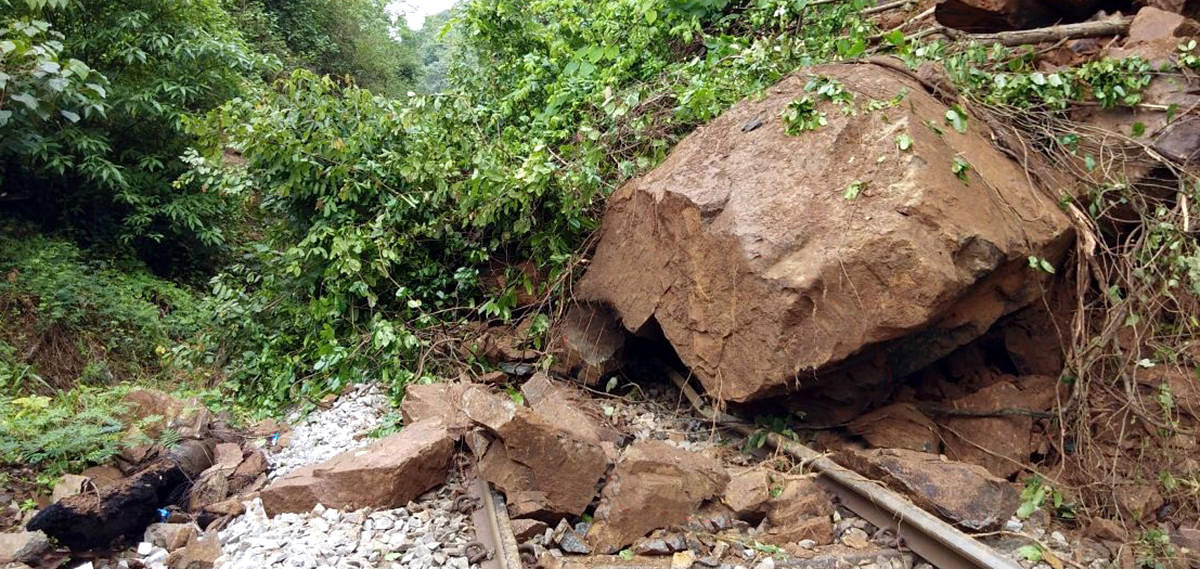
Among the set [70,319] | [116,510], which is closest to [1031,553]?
[116,510]

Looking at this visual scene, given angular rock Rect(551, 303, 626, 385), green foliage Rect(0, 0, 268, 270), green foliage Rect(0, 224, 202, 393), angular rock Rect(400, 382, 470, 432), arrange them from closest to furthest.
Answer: angular rock Rect(400, 382, 470, 432), angular rock Rect(551, 303, 626, 385), green foliage Rect(0, 224, 202, 393), green foliage Rect(0, 0, 268, 270)

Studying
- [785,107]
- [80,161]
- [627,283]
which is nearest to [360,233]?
[627,283]

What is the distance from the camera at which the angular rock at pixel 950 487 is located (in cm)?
377

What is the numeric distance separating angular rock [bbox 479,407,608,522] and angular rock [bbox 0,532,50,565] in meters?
2.36

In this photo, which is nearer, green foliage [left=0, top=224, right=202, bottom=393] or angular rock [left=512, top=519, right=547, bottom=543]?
angular rock [left=512, top=519, right=547, bottom=543]

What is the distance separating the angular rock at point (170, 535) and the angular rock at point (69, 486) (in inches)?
23.2

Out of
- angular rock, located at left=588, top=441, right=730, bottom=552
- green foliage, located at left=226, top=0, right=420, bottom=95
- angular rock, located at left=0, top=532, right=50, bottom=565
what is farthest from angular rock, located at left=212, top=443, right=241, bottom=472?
green foliage, located at left=226, top=0, right=420, bottom=95

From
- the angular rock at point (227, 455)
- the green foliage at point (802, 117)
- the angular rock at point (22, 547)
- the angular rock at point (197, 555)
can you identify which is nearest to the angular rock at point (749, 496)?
the green foliage at point (802, 117)

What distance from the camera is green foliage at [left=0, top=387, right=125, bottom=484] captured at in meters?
4.85

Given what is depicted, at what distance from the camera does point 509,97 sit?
10023 millimetres

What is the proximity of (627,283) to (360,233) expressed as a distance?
112 inches

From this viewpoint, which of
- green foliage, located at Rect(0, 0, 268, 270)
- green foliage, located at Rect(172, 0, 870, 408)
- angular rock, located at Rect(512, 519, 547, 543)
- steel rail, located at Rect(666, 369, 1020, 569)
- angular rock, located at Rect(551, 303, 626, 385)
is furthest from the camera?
green foliage, located at Rect(0, 0, 268, 270)

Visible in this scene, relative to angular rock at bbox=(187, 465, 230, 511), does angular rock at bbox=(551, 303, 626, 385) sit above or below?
below

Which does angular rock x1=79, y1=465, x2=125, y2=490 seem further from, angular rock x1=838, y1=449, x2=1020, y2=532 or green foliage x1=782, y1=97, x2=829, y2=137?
green foliage x1=782, y1=97, x2=829, y2=137
